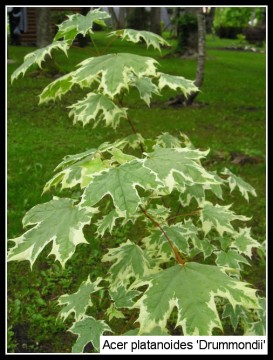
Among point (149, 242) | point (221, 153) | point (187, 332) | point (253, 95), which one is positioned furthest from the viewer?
point (253, 95)

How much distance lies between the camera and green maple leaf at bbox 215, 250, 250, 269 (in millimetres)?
2221

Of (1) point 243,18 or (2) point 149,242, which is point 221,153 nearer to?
(2) point 149,242

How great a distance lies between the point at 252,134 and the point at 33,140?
3.67 meters

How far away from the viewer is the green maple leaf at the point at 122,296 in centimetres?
211

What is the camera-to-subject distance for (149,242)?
2.18 metres

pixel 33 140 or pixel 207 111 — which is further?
pixel 207 111

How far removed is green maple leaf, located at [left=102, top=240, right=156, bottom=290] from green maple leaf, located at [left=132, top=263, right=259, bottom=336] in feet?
1.83

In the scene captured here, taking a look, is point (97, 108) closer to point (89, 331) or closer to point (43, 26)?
point (89, 331)

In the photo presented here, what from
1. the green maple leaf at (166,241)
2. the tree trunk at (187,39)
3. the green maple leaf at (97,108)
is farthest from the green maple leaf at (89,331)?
the tree trunk at (187,39)

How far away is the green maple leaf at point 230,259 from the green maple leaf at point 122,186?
1004mm

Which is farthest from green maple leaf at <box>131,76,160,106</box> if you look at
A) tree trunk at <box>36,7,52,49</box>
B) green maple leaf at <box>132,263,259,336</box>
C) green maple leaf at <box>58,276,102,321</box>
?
tree trunk at <box>36,7,52,49</box>

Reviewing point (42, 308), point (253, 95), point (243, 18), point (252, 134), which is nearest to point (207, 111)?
point (252, 134)

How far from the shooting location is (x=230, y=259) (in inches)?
89.0

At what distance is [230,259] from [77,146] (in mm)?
3456
